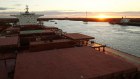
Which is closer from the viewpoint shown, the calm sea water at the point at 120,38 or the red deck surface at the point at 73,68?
the red deck surface at the point at 73,68

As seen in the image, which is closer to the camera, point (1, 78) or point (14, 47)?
point (1, 78)

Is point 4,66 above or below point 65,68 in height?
below

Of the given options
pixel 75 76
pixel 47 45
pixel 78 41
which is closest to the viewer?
pixel 75 76

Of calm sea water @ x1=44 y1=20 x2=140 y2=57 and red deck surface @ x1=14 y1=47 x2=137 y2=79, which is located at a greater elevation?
red deck surface @ x1=14 y1=47 x2=137 y2=79

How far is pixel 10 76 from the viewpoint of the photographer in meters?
9.62

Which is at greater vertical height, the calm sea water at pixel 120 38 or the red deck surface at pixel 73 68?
the red deck surface at pixel 73 68

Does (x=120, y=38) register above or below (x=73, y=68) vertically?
below

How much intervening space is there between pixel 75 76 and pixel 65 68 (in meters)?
1.04

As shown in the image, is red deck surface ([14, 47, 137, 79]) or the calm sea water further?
the calm sea water

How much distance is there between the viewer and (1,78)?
9.62 metres

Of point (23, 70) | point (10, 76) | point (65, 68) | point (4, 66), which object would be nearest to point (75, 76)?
point (65, 68)

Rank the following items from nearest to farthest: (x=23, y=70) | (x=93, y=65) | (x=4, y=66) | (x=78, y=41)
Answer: (x=23, y=70) → (x=93, y=65) → (x=4, y=66) → (x=78, y=41)

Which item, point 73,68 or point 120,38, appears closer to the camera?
point 73,68

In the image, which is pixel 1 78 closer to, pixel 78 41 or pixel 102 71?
pixel 102 71
